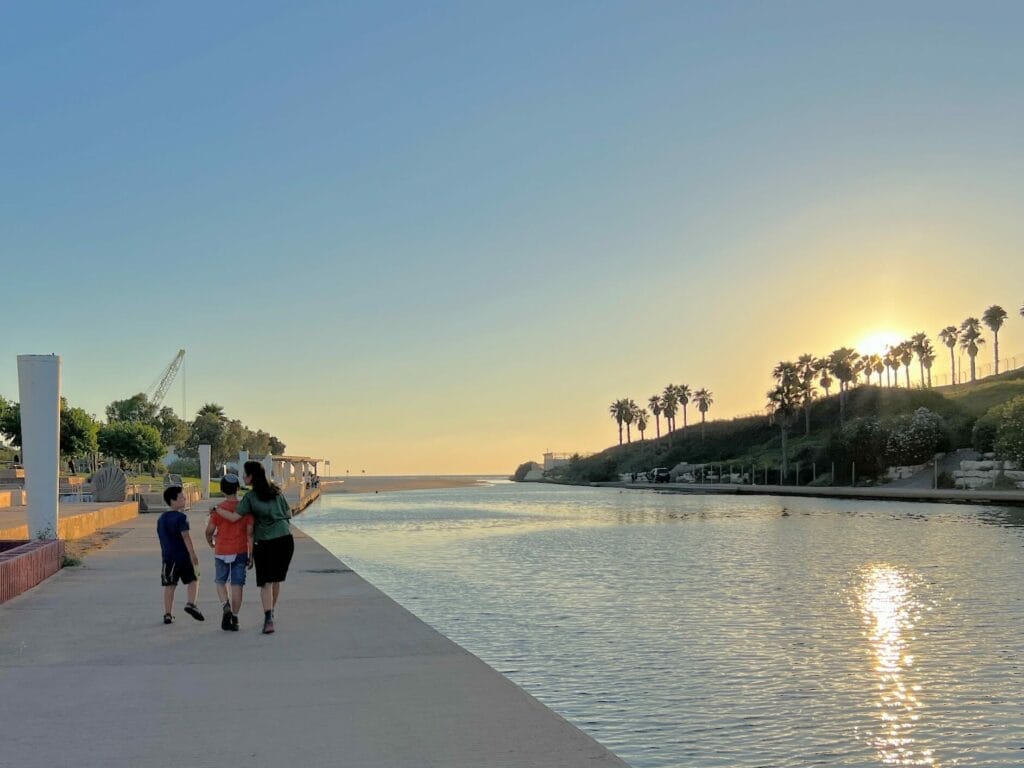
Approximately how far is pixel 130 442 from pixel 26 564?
69.9 meters

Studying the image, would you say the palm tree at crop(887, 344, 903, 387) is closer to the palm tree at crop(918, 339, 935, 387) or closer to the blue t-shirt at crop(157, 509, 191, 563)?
the palm tree at crop(918, 339, 935, 387)

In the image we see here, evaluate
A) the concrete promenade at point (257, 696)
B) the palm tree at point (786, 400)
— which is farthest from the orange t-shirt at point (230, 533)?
the palm tree at point (786, 400)

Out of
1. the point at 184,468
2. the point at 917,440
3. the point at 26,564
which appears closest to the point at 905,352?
the point at 917,440

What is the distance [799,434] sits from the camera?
122m

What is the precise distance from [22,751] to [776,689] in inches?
254

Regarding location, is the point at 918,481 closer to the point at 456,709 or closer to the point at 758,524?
the point at 758,524

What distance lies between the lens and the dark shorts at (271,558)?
31.9 ft

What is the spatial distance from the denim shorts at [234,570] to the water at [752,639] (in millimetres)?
2793

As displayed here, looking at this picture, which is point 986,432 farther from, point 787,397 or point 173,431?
point 173,431

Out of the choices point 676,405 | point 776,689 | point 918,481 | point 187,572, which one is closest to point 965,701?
point 776,689

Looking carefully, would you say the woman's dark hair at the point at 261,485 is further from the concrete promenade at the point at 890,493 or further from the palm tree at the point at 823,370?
the palm tree at the point at 823,370

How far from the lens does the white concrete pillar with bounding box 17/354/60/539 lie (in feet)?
48.0

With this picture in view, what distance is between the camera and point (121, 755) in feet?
17.6

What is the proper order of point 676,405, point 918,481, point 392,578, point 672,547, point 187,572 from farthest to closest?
point 676,405 → point 918,481 → point 672,547 → point 392,578 → point 187,572
